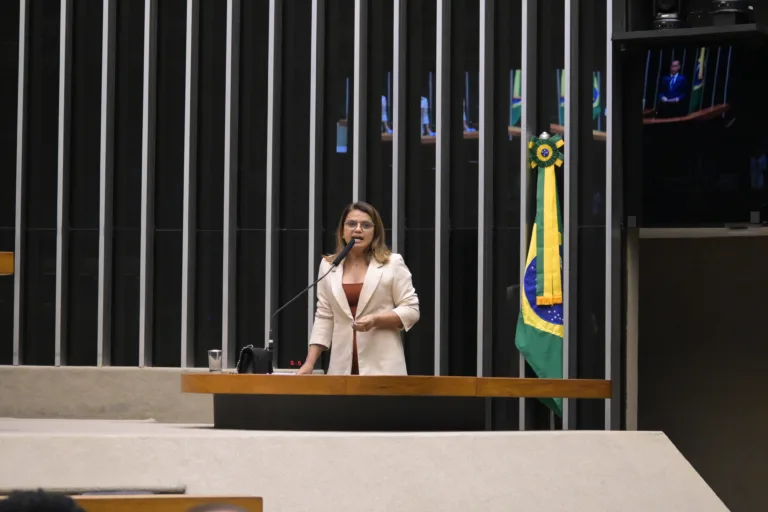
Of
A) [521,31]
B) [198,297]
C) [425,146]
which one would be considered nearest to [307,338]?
[198,297]

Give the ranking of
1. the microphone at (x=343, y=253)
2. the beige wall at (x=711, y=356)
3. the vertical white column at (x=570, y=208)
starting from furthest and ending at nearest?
the beige wall at (x=711, y=356), the vertical white column at (x=570, y=208), the microphone at (x=343, y=253)

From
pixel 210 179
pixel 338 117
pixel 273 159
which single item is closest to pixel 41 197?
pixel 210 179

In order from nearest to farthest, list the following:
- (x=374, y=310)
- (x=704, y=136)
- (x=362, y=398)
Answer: (x=362, y=398) → (x=374, y=310) → (x=704, y=136)

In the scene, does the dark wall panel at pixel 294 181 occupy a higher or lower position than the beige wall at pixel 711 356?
higher

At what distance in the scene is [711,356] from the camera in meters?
8.63

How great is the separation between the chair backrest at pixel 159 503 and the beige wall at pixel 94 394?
4435 mm

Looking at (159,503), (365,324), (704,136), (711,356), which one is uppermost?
(704,136)

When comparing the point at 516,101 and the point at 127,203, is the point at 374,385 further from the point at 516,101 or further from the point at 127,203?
the point at 127,203

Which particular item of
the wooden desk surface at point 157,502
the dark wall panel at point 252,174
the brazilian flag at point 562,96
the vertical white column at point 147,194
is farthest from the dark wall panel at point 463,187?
the wooden desk surface at point 157,502

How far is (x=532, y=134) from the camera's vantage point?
23.5 ft

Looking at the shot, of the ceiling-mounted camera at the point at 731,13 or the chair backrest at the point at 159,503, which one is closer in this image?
the chair backrest at the point at 159,503

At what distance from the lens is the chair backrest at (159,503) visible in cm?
260

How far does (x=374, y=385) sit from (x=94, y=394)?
3573 mm

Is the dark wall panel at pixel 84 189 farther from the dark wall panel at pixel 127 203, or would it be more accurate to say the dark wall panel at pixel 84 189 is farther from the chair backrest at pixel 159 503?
the chair backrest at pixel 159 503
